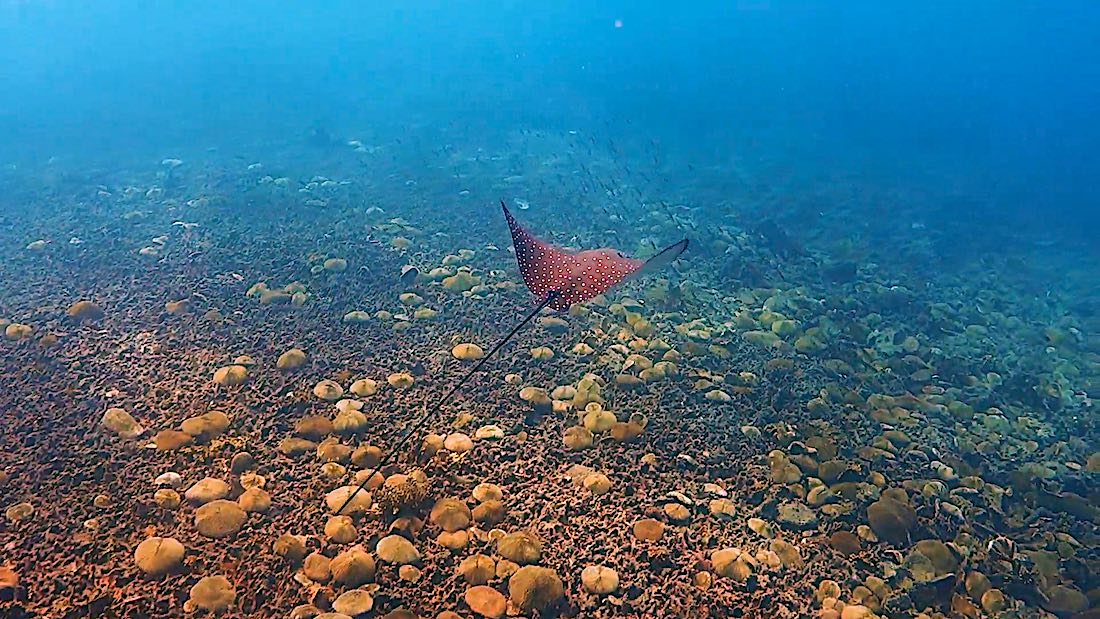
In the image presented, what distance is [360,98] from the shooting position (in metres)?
34.7

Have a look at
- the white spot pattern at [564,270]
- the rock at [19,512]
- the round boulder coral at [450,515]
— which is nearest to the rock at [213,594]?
the round boulder coral at [450,515]

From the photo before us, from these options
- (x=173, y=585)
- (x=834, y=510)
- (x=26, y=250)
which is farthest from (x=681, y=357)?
(x=26, y=250)

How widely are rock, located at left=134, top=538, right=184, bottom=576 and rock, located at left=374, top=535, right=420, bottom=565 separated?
1.41 metres

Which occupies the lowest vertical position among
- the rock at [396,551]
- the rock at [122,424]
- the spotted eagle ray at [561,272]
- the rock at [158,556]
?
the rock at [396,551]

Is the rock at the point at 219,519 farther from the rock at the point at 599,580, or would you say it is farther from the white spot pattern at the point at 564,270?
the white spot pattern at the point at 564,270

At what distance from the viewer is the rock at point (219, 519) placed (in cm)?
469

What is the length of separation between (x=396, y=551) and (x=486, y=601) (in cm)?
81

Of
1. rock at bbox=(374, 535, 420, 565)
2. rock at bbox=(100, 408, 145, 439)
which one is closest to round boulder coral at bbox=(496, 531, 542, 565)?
rock at bbox=(374, 535, 420, 565)

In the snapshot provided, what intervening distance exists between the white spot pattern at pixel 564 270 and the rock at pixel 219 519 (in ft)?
10.4

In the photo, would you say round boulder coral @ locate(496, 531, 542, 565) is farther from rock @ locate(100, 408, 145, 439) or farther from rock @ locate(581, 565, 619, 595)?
rock @ locate(100, 408, 145, 439)

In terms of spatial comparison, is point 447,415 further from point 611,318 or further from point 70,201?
point 70,201

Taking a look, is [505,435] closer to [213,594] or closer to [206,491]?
[206,491]

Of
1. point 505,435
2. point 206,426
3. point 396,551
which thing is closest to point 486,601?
point 396,551

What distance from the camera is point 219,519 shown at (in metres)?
4.73
